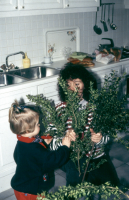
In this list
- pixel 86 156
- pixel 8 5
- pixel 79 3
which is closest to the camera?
pixel 86 156

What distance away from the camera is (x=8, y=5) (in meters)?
2.08

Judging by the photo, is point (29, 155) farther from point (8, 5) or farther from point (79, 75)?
point (8, 5)

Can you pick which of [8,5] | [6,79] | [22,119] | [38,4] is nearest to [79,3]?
[38,4]

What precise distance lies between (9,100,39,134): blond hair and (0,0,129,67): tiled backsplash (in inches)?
52.5

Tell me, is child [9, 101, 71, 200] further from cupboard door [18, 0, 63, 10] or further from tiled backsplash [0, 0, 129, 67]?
tiled backsplash [0, 0, 129, 67]

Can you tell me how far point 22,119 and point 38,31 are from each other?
1693 mm

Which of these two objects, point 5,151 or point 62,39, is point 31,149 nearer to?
point 5,151

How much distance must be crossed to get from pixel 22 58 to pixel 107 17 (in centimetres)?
150

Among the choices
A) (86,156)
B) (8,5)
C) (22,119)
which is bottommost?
(86,156)

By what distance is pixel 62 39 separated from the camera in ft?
10.1

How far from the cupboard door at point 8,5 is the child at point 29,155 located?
1.05m

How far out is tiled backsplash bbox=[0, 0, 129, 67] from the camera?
2.56 metres

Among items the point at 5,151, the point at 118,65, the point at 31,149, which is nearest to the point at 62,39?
the point at 118,65

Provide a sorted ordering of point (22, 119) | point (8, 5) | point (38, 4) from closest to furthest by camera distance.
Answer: point (22, 119)
point (8, 5)
point (38, 4)
